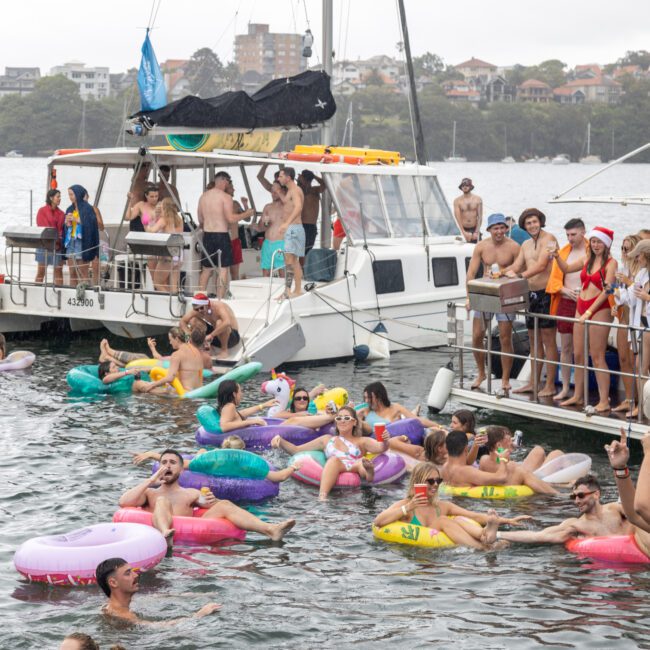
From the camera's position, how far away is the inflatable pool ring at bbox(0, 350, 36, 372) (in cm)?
1959

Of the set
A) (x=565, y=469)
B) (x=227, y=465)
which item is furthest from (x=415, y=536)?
(x=565, y=469)

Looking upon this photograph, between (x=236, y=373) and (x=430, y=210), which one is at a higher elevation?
(x=430, y=210)

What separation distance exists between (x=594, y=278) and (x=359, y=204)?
25.3 feet

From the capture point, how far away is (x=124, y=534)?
11039 millimetres

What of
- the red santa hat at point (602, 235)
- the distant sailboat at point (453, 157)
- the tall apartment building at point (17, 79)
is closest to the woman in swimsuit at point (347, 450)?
the red santa hat at point (602, 235)

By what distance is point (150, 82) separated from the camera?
66.5 ft

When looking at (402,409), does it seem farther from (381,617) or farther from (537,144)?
(537,144)

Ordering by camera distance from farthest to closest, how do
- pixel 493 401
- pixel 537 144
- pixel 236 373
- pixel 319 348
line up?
pixel 537 144 → pixel 319 348 → pixel 236 373 → pixel 493 401

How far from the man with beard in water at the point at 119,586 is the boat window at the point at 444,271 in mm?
12581

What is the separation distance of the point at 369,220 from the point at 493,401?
6.64 meters

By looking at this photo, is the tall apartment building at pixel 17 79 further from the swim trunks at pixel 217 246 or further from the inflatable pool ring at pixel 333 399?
the inflatable pool ring at pixel 333 399

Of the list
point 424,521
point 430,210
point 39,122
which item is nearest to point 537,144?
point 39,122

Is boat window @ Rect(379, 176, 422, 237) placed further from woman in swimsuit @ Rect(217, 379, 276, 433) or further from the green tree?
woman in swimsuit @ Rect(217, 379, 276, 433)

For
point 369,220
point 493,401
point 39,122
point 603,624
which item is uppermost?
point 39,122
